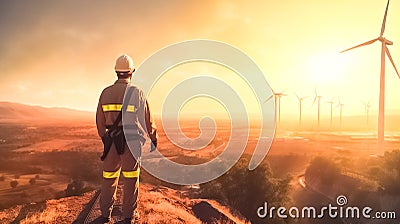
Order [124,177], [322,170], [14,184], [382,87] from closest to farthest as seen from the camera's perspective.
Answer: [124,177] → [14,184] → [382,87] → [322,170]

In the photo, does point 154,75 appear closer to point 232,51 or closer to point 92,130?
point 232,51

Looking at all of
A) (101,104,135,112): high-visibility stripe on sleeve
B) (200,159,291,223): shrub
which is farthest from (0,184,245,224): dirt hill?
(101,104,135,112): high-visibility stripe on sleeve

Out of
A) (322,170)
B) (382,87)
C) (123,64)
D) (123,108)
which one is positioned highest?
(382,87)

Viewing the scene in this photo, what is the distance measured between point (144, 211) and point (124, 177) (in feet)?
4.14

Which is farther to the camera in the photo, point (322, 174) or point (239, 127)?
point (322, 174)

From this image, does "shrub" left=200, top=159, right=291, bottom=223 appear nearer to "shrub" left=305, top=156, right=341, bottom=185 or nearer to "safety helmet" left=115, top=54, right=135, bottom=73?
"shrub" left=305, top=156, right=341, bottom=185

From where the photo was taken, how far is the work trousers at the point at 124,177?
119 inches

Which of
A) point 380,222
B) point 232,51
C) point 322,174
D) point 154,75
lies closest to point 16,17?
point 154,75

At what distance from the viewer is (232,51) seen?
5.07 meters

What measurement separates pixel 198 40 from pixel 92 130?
2.69 m

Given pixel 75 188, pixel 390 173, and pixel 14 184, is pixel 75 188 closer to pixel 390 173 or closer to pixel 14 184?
pixel 14 184

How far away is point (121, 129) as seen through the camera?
298cm

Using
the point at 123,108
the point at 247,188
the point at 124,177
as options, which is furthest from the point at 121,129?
the point at 247,188

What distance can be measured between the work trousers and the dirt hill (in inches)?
18.5
